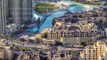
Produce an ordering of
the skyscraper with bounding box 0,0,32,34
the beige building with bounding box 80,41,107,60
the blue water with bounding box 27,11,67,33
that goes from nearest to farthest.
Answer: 1. the beige building with bounding box 80,41,107,60
2. the blue water with bounding box 27,11,67,33
3. the skyscraper with bounding box 0,0,32,34

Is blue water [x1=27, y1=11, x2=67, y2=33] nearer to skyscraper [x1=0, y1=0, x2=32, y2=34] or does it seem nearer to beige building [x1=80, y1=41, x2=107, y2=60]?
skyscraper [x1=0, y1=0, x2=32, y2=34]

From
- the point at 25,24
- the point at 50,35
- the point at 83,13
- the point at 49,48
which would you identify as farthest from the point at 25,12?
the point at 49,48

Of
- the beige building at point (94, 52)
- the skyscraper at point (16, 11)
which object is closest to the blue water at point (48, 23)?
the skyscraper at point (16, 11)

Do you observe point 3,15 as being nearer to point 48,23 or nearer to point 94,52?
point 48,23

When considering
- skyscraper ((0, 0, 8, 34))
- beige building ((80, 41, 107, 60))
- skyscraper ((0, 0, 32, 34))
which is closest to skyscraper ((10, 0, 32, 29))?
skyscraper ((0, 0, 32, 34))

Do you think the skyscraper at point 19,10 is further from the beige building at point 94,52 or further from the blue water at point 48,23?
the beige building at point 94,52

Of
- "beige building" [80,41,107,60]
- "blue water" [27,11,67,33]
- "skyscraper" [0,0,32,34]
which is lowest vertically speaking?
"blue water" [27,11,67,33]

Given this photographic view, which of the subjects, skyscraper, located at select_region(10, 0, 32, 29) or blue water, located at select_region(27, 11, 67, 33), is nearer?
blue water, located at select_region(27, 11, 67, 33)

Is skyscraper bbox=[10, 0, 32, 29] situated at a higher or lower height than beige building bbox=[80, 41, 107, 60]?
lower

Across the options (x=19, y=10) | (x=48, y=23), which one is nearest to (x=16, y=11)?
(x=19, y=10)

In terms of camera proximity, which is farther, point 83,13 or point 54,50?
point 83,13

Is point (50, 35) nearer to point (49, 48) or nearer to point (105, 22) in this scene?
point (49, 48)
